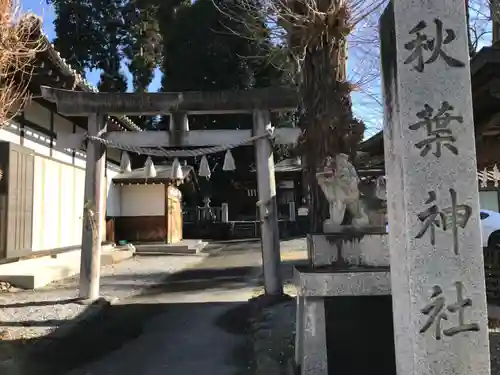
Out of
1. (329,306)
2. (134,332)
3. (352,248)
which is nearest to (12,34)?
(134,332)

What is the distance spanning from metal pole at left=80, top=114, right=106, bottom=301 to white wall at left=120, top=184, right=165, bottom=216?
12505 millimetres

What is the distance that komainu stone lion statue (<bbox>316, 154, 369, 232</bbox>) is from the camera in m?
4.88

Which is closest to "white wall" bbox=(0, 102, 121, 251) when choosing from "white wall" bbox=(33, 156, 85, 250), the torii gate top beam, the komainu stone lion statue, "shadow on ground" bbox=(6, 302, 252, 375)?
"white wall" bbox=(33, 156, 85, 250)

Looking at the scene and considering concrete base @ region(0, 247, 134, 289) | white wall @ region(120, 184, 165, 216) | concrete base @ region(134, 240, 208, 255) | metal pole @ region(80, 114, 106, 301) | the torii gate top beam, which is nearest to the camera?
metal pole @ region(80, 114, 106, 301)

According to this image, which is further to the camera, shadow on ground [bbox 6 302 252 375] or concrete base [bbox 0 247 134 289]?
concrete base [bbox 0 247 134 289]

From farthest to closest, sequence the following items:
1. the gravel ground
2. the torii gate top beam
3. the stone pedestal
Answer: the torii gate top beam
the gravel ground
the stone pedestal

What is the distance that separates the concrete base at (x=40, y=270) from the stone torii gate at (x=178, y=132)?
2080 mm

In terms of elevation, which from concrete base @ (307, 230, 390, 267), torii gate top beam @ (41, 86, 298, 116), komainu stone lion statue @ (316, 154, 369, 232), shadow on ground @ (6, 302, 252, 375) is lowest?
shadow on ground @ (6, 302, 252, 375)

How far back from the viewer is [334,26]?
6395 mm

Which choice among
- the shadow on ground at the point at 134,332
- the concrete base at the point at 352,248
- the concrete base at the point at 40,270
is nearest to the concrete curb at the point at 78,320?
the shadow on ground at the point at 134,332

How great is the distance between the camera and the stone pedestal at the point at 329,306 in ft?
14.5

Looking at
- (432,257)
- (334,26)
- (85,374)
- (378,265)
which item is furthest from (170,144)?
(432,257)

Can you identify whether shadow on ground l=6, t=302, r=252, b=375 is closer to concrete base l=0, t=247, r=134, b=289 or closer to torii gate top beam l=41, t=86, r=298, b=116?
concrete base l=0, t=247, r=134, b=289

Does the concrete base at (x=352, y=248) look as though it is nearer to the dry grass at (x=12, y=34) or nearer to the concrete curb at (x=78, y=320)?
the concrete curb at (x=78, y=320)
